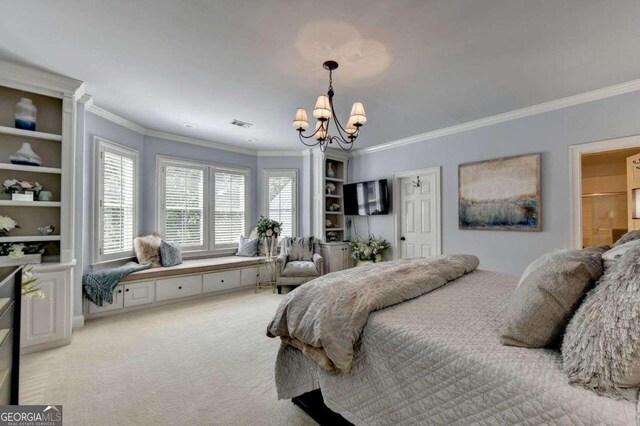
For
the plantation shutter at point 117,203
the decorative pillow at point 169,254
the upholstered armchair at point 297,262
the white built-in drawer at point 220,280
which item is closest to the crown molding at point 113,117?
the plantation shutter at point 117,203

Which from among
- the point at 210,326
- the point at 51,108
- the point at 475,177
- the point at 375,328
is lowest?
the point at 210,326

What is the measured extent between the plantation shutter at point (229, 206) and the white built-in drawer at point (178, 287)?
110 cm

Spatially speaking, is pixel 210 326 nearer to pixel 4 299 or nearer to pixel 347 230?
pixel 4 299

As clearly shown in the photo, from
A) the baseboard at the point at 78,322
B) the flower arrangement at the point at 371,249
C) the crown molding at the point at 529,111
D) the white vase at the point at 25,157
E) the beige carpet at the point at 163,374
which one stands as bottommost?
the beige carpet at the point at 163,374

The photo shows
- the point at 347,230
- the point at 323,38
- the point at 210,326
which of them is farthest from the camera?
the point at 347,230

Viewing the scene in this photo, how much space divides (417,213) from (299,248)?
7.05 ft

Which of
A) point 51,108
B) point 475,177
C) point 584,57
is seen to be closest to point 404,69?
point 584,57

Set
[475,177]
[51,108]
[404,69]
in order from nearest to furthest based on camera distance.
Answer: [404,69] < [51,108] < [475,177]

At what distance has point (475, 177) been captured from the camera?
4.08m

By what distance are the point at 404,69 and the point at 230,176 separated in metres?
3.90

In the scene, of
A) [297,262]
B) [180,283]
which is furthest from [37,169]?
[297,262]

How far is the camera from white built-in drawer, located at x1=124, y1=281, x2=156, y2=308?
378cm

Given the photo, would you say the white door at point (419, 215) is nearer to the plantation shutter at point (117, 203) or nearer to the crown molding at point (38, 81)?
the plantation shutter at point (117, 203)

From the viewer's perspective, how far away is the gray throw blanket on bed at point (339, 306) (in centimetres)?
144
